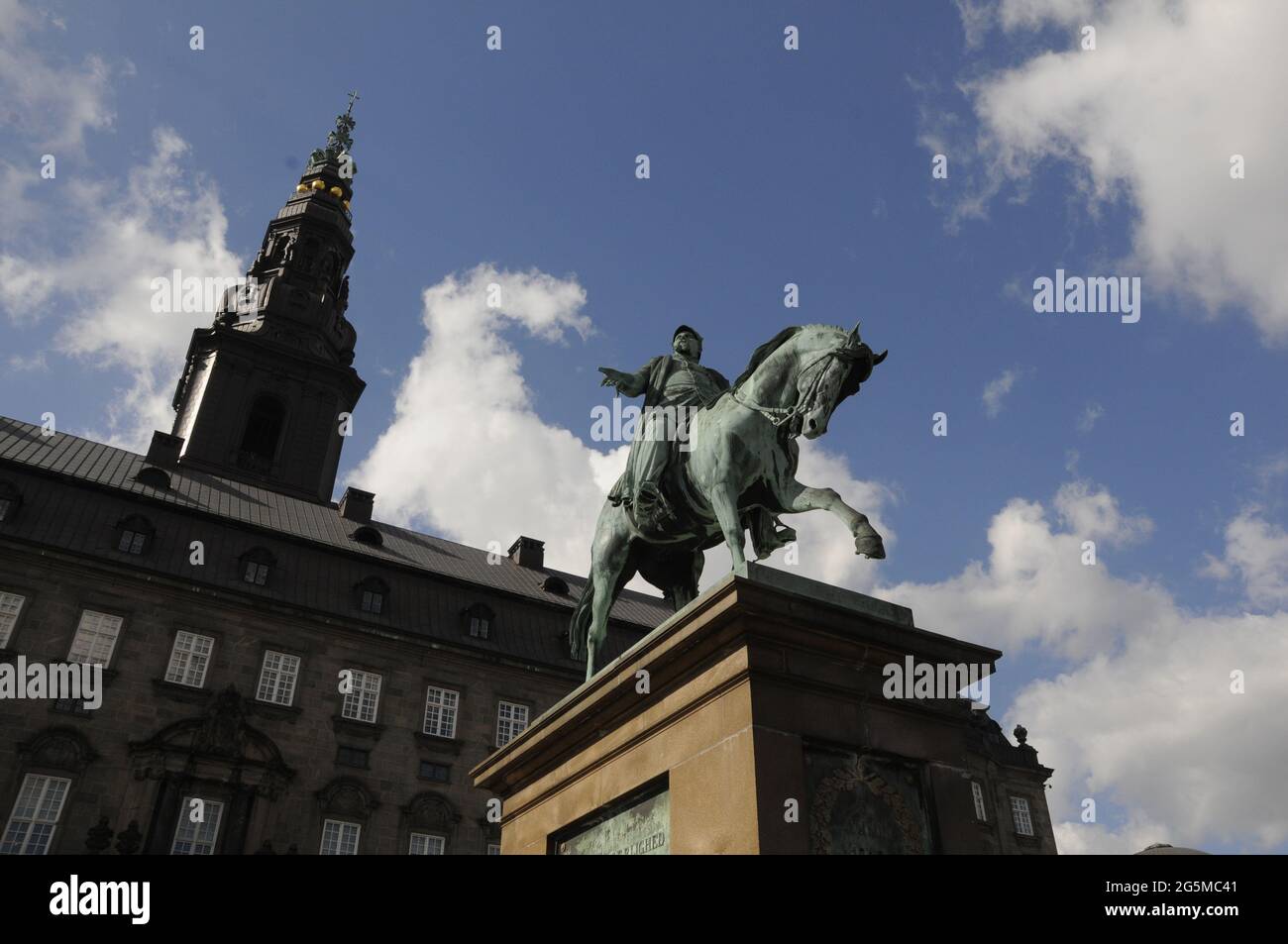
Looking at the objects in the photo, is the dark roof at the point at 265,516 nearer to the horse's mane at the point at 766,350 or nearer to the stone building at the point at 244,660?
the stone building at the point at 244,660

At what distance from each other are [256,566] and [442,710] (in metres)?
8.64

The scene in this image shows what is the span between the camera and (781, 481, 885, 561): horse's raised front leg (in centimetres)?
631

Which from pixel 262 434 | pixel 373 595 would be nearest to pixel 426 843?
pixel 373 595

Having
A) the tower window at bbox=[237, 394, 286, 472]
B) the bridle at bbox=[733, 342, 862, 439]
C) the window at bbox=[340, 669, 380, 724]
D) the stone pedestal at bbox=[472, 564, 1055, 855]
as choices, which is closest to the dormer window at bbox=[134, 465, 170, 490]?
the tower window at bbox=[237, 394, 286, 472]

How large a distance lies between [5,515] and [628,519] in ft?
101

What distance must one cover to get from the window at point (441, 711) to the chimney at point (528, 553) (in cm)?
1260

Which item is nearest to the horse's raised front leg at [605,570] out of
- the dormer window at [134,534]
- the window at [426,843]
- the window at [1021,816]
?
the window at [426,843]

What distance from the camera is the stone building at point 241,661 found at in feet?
93.1

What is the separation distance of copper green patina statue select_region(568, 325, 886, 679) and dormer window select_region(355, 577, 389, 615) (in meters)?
29.1

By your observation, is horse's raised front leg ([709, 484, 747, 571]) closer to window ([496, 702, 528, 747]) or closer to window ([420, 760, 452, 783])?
window ([420, 760, 452, 783])
